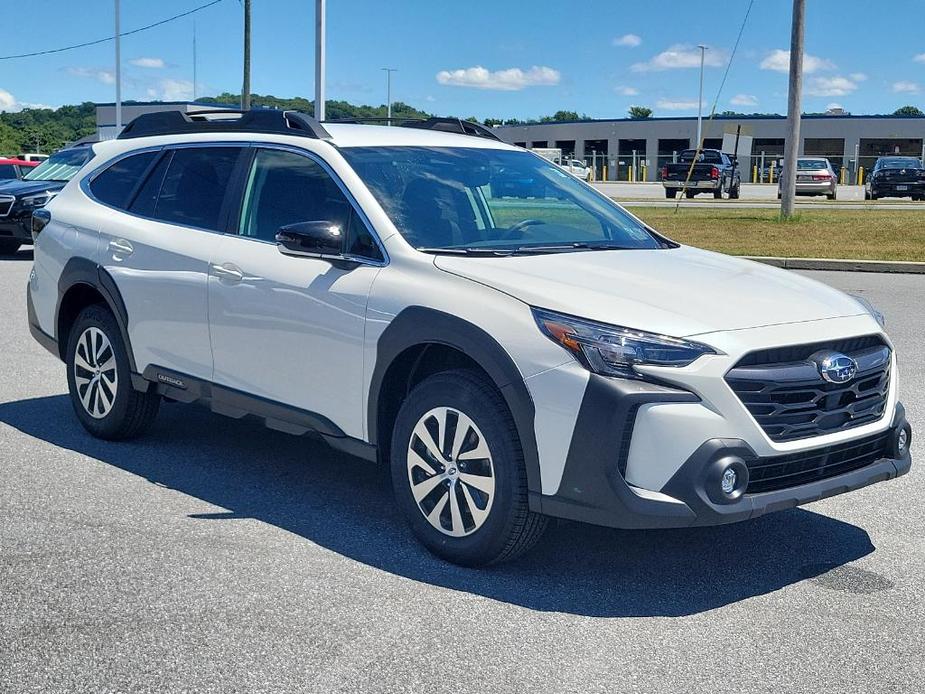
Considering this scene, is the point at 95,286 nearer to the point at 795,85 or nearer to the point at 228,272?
the point at 228,272

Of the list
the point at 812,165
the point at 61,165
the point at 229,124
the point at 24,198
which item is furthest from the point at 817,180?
the point at 229,124

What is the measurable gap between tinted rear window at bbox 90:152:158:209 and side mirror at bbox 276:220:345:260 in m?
1.86

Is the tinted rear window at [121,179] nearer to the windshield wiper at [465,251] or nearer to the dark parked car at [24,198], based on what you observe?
the windshield wiper at [465,251]

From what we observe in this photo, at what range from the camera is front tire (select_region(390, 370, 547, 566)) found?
4.47 m

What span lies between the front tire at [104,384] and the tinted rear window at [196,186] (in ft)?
2.44

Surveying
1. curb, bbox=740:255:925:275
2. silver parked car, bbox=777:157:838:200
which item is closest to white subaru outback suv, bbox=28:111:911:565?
curb, bbox=740:255:925:275

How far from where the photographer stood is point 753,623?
418 centimetres

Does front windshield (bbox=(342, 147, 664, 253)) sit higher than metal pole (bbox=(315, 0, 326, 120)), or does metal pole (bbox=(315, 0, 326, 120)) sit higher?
metal pole (bbox=(315, 0, 326, 120))

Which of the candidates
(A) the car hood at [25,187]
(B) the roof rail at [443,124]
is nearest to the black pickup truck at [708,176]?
(A) the car hood at [25,187]

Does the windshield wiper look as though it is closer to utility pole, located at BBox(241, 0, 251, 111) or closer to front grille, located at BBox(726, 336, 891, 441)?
front grille, located at BBox(726, 336, 891, 441)

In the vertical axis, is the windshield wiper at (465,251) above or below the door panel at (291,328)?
above

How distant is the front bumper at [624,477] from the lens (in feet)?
13.5

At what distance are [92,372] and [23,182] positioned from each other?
13.4 m

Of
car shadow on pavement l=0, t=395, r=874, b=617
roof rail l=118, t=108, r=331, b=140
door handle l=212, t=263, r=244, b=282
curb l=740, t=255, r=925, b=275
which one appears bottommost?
car shadow on pavement l=0, t=395, r=874, b=617
